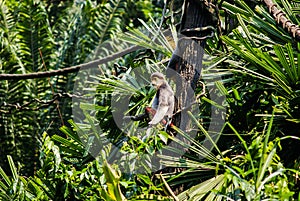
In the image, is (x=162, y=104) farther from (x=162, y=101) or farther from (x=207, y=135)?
(x=207, y=135)

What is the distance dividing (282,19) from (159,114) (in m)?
0.46

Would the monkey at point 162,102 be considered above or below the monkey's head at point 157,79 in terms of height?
below

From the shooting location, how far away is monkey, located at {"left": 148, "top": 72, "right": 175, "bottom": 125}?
2.03 meters

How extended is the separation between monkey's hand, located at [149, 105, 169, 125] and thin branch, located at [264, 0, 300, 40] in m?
0.43

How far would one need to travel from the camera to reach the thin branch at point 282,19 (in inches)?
81.9

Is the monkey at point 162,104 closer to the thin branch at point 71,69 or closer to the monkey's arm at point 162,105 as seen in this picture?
the monkey's arm at point 162,105

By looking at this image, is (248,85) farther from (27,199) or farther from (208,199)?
(27,199)

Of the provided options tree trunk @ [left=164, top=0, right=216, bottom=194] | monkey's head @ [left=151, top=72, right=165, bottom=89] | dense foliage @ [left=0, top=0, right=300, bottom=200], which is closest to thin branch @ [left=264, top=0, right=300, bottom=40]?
dense foliage @ [left=0, top=0, right=300, bottom=200]

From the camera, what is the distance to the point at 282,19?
7.03 feet

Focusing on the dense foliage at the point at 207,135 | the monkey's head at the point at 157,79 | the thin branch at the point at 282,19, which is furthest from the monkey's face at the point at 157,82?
the thin branch at the point at 282,19

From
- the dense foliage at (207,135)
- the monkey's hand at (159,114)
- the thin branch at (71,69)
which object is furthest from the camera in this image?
the thin branch at (71,69)

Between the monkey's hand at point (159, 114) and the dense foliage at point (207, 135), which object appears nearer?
the dense foliage at point (207, 135)

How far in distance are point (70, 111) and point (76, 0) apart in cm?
125

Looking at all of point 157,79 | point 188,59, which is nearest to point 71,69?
point 157,79
